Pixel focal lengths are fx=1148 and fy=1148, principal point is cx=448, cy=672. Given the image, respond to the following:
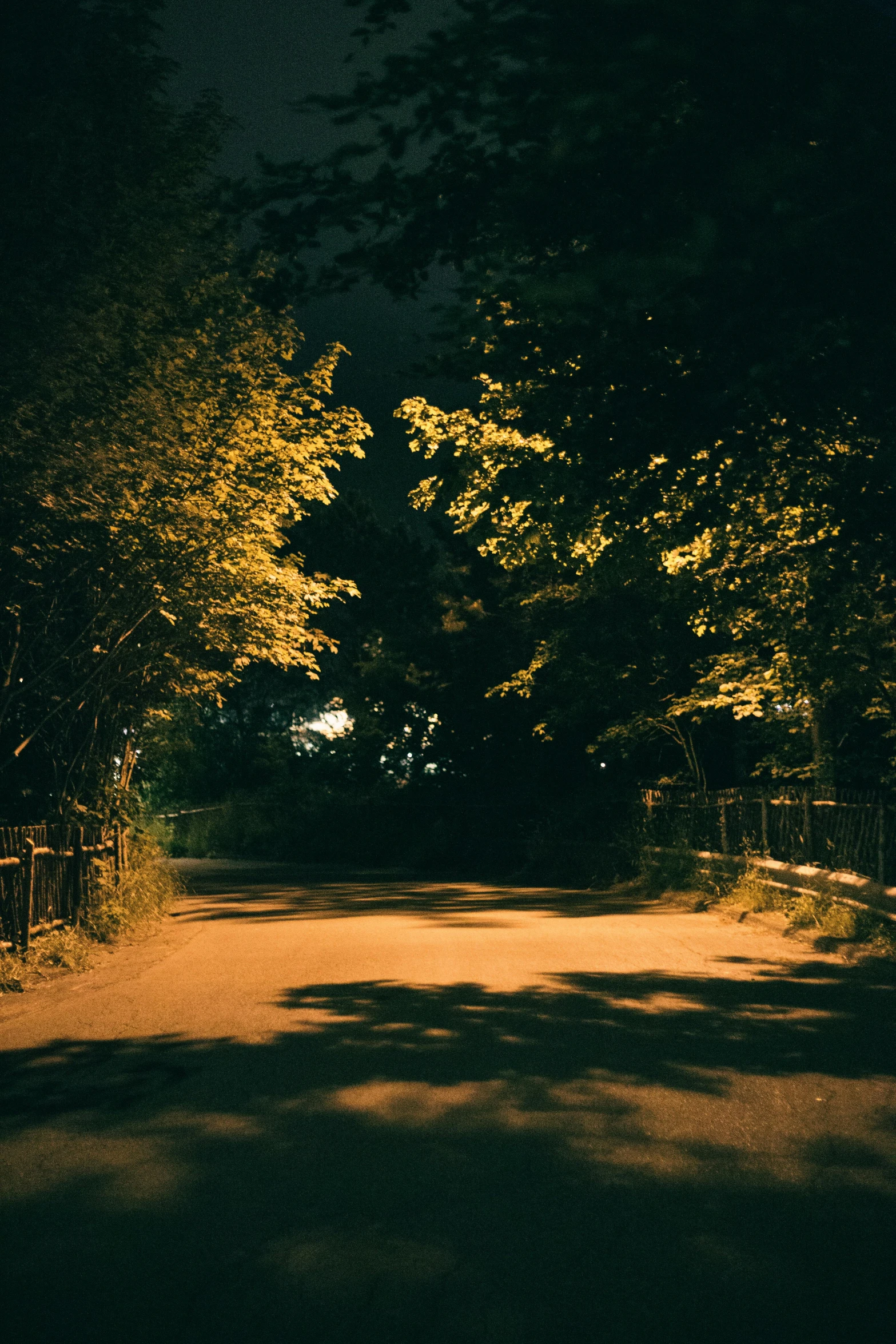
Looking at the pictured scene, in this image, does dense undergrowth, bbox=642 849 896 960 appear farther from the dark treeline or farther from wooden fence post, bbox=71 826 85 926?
wooden fence post, bbox=71 826 85 926

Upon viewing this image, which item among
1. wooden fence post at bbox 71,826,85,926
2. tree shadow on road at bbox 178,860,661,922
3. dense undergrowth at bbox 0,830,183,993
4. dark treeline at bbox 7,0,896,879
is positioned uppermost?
dark treeline at bbox 7,0,896,879

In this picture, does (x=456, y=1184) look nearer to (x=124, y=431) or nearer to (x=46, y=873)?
(x=124, y=431)

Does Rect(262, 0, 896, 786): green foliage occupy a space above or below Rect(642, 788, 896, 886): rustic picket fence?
above

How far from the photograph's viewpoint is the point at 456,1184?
478 centimetres

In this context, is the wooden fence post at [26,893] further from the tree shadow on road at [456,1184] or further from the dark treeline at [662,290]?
the tree shadow on road at [456,1184]

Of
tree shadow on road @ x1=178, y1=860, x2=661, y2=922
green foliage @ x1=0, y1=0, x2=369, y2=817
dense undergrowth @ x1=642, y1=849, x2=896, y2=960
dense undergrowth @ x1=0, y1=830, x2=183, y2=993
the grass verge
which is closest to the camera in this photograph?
green foliage @ x1=0, y1=0, x2=369, y2=817

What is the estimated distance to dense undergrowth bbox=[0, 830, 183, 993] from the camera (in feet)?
38.3

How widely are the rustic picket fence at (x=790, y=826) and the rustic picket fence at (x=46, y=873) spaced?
10008 millimetres

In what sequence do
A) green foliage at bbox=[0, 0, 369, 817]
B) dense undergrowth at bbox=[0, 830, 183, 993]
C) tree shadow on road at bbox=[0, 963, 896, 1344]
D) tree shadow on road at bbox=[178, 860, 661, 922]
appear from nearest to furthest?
tree shadow on road at bbox=[0, 963, 896, 1344] < green foliage at bbox=[0, 0, 369, 817] < dense undergrowth at bbox=[0, 830, 183, 993] < tree shadow on road at bbox=[178, 860, 661, 922]

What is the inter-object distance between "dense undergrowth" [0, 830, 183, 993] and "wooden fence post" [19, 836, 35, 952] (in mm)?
161

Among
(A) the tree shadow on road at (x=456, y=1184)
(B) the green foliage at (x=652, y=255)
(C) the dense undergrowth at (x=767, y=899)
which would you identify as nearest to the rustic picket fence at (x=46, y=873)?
(A) the tree shadow on road at (x=456, y=1184)

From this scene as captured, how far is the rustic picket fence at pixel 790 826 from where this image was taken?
47.7 ft

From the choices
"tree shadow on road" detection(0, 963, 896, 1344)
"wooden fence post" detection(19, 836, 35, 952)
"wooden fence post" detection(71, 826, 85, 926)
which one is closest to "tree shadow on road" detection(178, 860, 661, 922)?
"wooden fence post" detection(71, 826, 85, 926)

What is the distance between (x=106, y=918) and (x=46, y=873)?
165 centimetres
